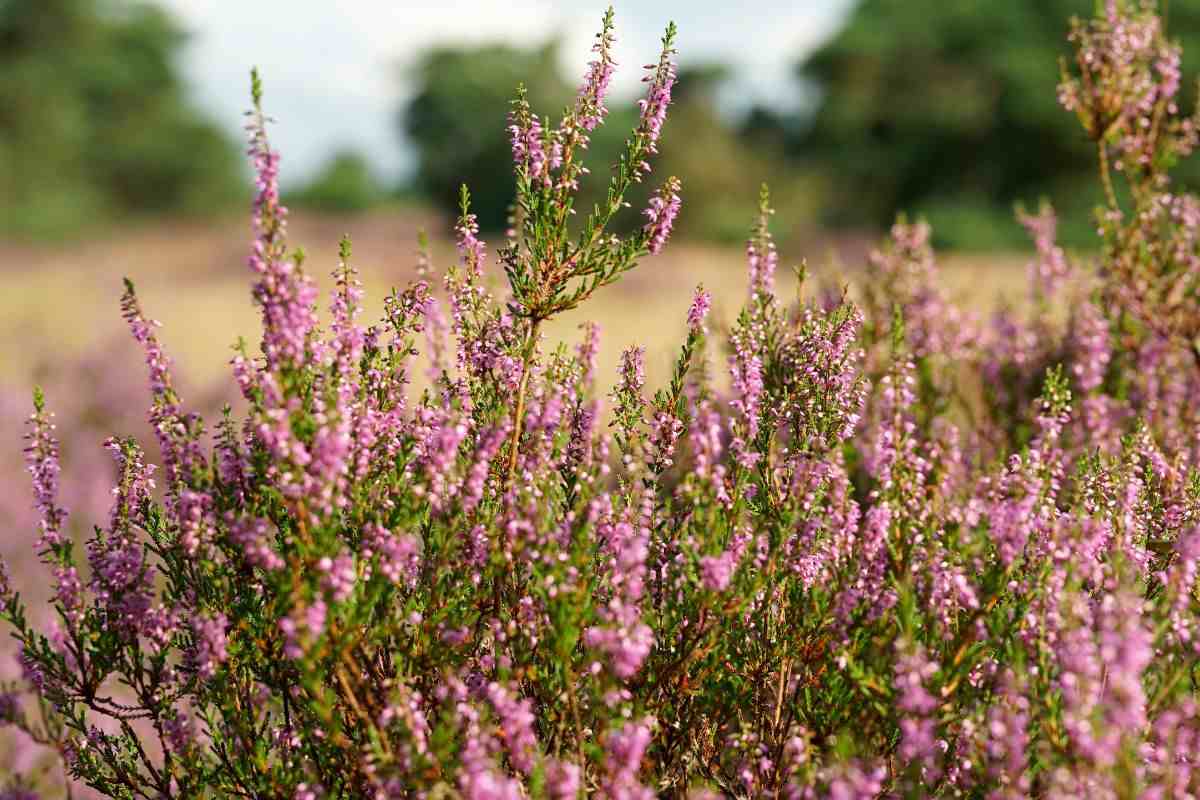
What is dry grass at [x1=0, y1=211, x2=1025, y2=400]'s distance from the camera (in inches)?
779

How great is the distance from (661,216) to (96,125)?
211ft

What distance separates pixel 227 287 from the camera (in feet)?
108

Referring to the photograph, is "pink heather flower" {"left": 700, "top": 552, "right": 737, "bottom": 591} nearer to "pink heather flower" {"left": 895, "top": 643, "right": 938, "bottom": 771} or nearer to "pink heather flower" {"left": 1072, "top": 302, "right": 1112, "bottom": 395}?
"pink heather flower" {"left": 895, "top": 643, "right": 938, "bottom": 771}

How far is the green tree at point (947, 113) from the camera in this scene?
48.1 meters

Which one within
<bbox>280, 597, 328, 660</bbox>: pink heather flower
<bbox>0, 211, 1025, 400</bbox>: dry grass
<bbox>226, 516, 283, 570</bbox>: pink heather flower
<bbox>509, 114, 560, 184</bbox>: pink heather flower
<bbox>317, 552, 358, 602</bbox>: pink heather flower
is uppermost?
<bbox>0, 211, 1025, 400</bbox>: dry grass

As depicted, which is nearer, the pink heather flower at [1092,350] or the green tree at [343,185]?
the pink heather flower at [1092,350]

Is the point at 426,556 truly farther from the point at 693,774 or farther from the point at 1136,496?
the point at 1136,496

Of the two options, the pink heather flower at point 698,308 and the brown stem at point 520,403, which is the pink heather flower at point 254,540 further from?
the pink heather flower at point 698,308

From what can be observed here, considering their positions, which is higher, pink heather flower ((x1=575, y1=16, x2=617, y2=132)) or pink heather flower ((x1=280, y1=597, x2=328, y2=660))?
pink heather flower ((x1=575, y1=16, x2=617, y2=132))

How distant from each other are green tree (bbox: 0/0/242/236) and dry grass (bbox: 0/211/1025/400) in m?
4.57

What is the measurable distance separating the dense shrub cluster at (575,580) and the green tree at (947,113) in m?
46.0

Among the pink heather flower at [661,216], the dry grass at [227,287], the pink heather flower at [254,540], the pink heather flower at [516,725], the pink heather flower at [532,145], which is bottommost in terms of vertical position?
the pink heather flower at [516,725]

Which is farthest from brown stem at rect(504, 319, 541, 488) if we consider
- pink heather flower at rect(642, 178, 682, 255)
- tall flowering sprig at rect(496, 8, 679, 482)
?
pink heather flower at rect(642, 178, 682, 255)

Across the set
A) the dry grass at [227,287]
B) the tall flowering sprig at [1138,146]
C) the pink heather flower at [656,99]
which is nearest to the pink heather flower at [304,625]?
the pink heather flower at [656,99]
